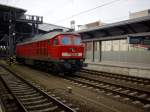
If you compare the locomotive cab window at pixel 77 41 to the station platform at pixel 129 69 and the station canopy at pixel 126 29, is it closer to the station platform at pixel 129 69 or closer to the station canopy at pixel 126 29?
the station canopy at pixel 126 29

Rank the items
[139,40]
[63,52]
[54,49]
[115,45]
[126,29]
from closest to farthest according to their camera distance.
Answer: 1. [63,52]
2. [54,49]
3. [139,40]
4. [126,29]
5. [115,45]

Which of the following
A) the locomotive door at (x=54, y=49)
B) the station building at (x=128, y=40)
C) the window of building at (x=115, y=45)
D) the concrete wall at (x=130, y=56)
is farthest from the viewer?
the window of building at (x=115, y=45)

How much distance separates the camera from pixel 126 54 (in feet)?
104

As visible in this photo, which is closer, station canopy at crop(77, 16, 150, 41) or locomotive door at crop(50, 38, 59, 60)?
locomotive door at crop(50, 38, 59, 60)

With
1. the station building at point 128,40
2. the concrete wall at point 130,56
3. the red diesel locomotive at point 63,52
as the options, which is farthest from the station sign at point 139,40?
the concrete wall at point 130,56

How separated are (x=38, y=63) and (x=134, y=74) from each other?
29.4ft

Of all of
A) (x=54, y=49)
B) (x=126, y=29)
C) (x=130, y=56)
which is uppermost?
(x=126, y=29)

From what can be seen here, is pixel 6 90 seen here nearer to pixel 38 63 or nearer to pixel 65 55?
pixel 65 55

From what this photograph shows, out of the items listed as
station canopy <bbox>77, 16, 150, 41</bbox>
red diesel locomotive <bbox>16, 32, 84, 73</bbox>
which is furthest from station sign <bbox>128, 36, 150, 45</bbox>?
red diesel locomotive <bbox>16, 32, 84, 73</bbox>

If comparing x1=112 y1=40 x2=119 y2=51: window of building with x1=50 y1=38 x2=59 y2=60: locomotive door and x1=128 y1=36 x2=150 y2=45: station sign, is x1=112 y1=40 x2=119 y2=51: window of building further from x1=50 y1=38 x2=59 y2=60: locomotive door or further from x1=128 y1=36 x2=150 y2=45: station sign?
x1=50 y1=38 x2=59 y2=60: locomotive door

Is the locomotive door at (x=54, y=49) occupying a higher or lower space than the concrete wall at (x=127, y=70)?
higher

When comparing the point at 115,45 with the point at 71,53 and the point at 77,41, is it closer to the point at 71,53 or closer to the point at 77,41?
the point at 77,41

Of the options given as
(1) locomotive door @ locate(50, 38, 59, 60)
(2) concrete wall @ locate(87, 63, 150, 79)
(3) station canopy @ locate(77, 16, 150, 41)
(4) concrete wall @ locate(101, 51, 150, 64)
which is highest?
(3) station canopy @ locate(77, 16, 150, 41)

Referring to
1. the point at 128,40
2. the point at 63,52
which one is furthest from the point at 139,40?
the point at 63,52
